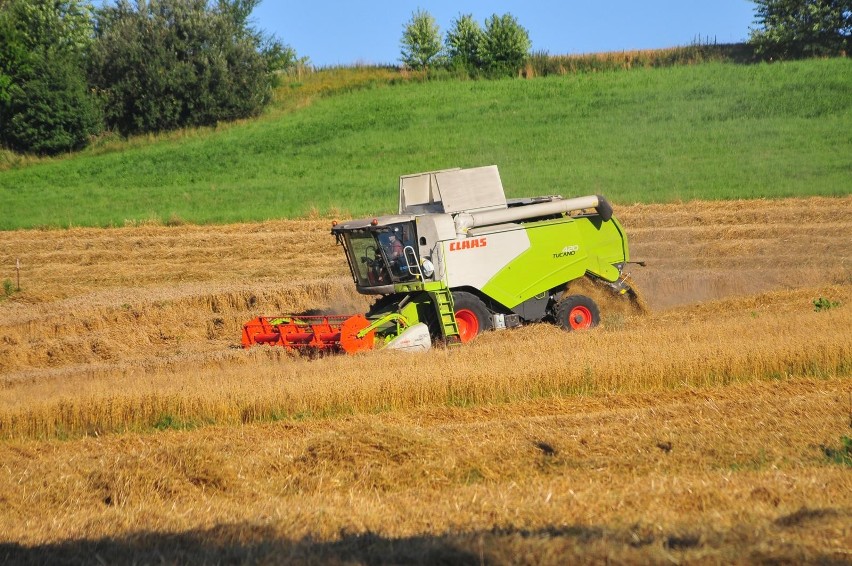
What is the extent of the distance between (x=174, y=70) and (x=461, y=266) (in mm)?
31691

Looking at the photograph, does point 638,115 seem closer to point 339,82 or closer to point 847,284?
point 339,82

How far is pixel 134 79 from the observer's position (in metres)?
43.5

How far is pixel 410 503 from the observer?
23.0ft

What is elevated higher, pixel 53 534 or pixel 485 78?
pixel 485 78

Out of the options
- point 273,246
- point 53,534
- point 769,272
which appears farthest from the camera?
point 273,246

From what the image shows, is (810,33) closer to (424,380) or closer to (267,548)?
(424,380)

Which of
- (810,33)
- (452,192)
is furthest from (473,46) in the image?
(452,192)

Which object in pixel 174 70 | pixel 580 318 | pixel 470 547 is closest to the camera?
pixel 470 547

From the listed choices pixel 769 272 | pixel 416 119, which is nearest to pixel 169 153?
pixel 416 119

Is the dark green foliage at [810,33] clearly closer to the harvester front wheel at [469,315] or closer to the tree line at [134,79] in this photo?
the tree line at [134,79]

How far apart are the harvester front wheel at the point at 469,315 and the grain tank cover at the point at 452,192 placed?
4.57ft

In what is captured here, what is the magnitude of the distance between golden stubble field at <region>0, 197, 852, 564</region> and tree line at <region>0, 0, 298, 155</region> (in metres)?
24.9

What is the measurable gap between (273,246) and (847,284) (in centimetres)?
1219

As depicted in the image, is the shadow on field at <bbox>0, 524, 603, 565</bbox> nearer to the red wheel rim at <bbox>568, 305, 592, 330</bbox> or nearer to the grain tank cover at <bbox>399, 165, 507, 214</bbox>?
the grain tank cover at <bbox>399, 165, 507, 214</bbox>
